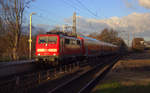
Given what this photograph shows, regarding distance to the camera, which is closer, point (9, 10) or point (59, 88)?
point (59, 88)

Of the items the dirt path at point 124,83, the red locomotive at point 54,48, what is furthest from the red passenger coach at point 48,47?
the dirt path at point 124,83

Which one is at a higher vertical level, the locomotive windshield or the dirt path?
Result: the locomotive windshield

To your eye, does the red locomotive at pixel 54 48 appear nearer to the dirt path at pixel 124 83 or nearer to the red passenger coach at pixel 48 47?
the red passenger coach at pixel 48 47

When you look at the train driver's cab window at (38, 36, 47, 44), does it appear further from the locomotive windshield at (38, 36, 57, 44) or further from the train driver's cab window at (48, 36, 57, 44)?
the train driver's cab window at (48, 36, 57, 44)

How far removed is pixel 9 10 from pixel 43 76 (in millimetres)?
14881

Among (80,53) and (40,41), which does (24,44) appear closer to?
(80,53)

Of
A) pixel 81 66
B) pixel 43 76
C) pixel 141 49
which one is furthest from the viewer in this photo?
pixel 141 49

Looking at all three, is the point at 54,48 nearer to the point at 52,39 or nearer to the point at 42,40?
the point at 52,39

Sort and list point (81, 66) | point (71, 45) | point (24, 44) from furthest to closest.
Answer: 1. point (24, 44)
2. point (81, 66)
3. point (71, 45)

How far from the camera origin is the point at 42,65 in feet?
55.8

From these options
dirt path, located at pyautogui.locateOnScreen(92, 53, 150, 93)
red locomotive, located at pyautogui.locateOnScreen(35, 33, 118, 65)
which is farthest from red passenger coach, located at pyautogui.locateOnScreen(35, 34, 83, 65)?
dirt path, located at pyautogui.locateOnScreen(92, 53, 150, 93)

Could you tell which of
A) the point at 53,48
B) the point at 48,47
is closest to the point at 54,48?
the point at 53,48

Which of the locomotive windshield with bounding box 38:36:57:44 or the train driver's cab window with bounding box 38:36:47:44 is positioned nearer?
the locomotive windshield with bounding box 38:36:57:44

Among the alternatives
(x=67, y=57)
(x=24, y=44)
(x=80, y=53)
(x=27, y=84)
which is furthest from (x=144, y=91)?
(x=24, y=44)
